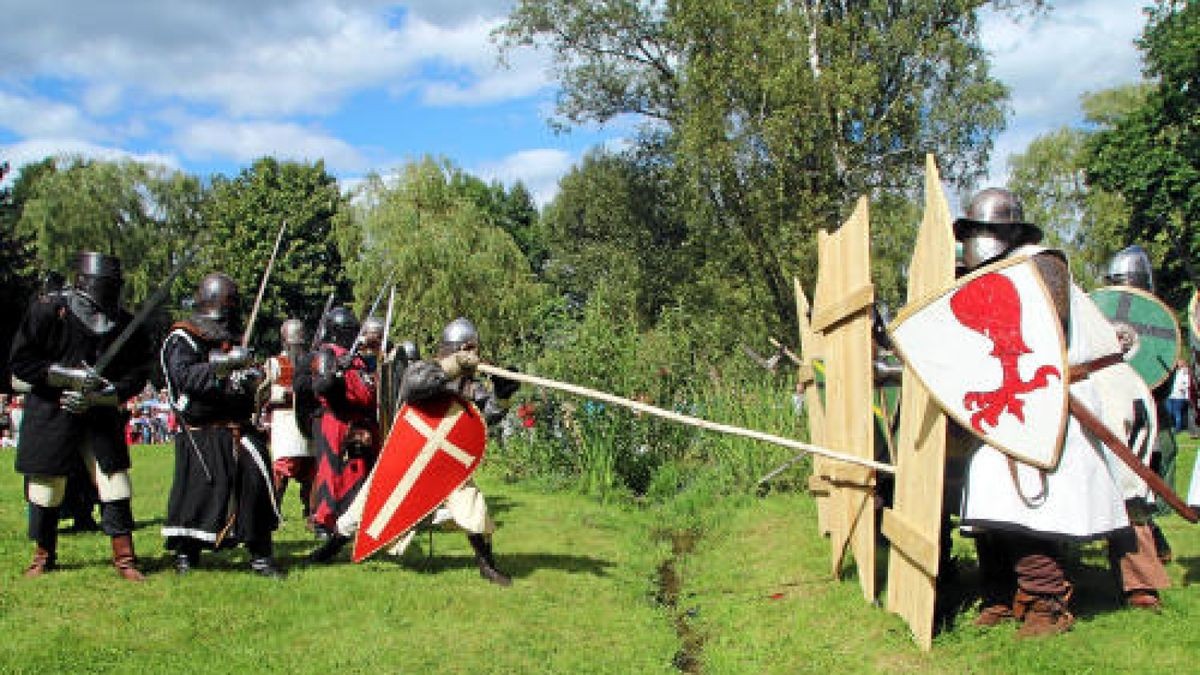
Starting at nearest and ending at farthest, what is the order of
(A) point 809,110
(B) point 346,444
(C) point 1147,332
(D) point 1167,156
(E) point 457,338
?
1. (C) point 1147,332
2. (E) point 457,338
3. (B) point 346,444
4. (A) point 809,110
5. (D) point 1167,156

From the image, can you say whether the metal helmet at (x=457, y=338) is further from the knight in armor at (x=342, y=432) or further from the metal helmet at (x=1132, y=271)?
the metal helmet at (x=1132, y=271)

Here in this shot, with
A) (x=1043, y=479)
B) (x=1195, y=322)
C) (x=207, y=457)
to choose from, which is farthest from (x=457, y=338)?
(x=1195, y=322)

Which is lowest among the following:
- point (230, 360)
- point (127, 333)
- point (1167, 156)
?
point (230, 360)

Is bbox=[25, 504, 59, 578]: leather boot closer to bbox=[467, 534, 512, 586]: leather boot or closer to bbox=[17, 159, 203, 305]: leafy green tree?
bbox=[467, 534, 512, 586]: leather boot

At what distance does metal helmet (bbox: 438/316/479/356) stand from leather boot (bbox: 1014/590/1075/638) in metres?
3.15

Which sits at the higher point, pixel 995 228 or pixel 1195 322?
pixel 995 228

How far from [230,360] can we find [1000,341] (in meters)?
4.10

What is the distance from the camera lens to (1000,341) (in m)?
3.99

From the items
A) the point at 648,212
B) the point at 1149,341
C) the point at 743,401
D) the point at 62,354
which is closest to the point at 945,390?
the point at 1149,341

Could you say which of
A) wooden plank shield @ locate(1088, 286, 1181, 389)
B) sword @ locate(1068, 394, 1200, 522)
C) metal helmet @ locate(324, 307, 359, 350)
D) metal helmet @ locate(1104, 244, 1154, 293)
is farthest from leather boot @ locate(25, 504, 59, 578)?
metal helmet @ locate(1104, 244, 1154, 293)

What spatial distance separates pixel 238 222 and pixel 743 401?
32.6 metres

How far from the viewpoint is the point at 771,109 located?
64.2 ft

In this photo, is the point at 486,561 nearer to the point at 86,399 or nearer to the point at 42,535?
the point at 86,399

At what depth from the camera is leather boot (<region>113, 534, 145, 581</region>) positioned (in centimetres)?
599
